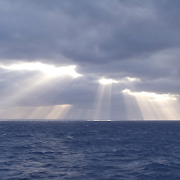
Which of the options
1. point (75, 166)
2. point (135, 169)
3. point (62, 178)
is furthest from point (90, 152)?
point (62, 178)

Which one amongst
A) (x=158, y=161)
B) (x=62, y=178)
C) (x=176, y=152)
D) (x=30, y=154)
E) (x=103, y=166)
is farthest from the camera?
(x=176, y=152)

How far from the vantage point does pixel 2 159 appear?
43688mm

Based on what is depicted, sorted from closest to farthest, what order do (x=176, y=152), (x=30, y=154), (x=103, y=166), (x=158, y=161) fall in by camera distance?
(x=103, y=166)
(x=158, y=161)
(x=30, y=154)
(x=176, y=152)

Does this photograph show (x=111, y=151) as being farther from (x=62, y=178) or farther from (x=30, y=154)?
(x=62, y=178)

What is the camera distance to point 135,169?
122ft

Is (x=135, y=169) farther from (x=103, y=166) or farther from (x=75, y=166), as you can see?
(x=75, y=166)

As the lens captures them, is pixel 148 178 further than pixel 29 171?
No

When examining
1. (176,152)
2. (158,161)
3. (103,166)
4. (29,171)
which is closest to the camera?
(29,171)

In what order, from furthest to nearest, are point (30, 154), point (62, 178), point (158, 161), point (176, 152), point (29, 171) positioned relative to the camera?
1. point (176, 152)
2. point (30, 154)
3. point (158, 161)
4. point (29, 171)
5. point (62, 178)

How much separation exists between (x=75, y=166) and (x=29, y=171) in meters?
7.92

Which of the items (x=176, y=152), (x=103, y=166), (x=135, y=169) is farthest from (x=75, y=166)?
(x=176, y=152)

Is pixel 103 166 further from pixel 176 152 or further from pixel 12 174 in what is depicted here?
pixel 176 152

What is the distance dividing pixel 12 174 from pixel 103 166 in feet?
49.5

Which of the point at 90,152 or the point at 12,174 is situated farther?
the point at 90,152
